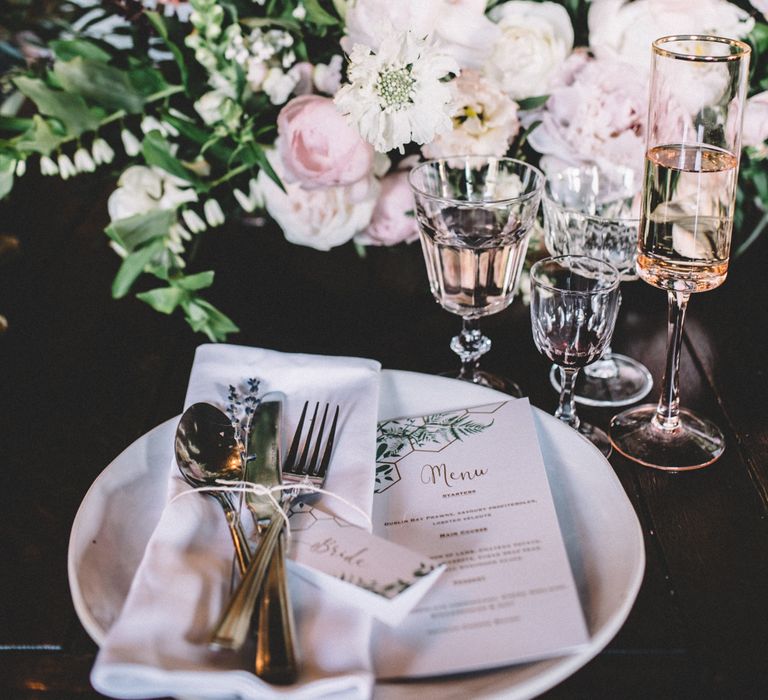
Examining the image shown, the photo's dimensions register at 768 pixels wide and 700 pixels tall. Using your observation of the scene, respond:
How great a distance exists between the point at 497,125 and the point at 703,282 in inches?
11.6

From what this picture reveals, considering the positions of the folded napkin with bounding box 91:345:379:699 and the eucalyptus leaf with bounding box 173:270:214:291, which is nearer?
the folded napkin with bounding box 91:345:379:699

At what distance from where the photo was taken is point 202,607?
1.68 feet

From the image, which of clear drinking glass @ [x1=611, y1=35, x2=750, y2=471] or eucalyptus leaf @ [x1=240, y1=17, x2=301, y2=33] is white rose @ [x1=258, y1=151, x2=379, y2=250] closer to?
eucalyptus leaf @ [x1=240, y1=17, x2=301, y2=33]

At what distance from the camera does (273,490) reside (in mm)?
613

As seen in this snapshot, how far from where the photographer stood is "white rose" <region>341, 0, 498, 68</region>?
0.79m

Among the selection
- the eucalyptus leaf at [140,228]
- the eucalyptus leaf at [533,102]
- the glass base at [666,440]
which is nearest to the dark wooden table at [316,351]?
the glass base at [666,440]

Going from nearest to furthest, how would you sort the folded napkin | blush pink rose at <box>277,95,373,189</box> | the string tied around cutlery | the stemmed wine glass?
the folded napkin → the string tied around cutlery → the stemmed wine glass → blush pink rose at <box>277,95,373,189</box>

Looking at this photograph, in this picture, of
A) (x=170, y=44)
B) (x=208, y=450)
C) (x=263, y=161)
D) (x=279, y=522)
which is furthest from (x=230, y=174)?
(x=279, y=522)

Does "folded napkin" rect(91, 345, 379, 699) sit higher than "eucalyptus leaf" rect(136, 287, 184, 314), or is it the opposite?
"folded napkin" rect(91, 345, 379, 699)

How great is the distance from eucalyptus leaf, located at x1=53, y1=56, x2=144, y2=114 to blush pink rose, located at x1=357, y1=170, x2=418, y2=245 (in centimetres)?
29

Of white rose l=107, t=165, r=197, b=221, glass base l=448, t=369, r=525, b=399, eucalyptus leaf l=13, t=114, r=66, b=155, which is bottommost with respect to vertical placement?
glass base l=448, t=369, r=525, b=399

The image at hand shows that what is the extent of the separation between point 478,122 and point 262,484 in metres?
0.47

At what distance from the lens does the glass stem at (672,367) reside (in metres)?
0.74

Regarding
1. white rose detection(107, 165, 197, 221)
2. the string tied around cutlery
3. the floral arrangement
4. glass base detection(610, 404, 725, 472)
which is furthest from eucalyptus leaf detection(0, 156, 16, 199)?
glass base detection(610, 404, 725, 472)
